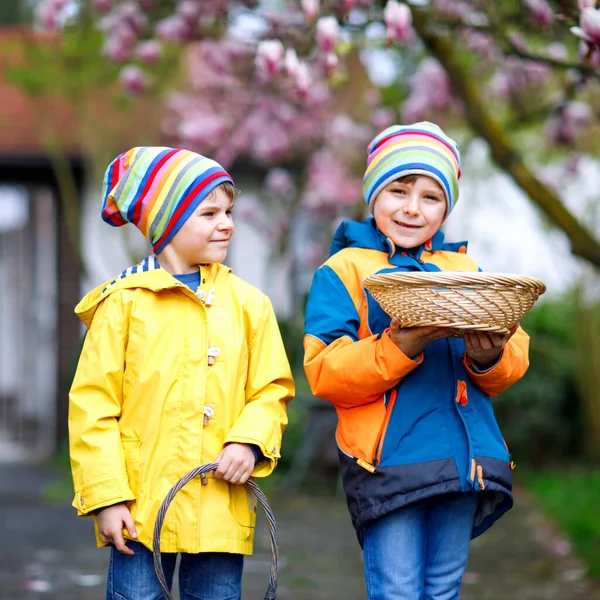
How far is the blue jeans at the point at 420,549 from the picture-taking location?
2.54 metres

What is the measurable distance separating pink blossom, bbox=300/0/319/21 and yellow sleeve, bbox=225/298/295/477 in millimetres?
1478

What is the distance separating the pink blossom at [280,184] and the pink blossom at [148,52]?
220cm

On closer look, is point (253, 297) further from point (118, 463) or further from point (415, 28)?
point (415, 28)

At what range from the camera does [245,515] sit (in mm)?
2564

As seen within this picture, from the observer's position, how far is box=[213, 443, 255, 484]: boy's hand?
2469 millimetres

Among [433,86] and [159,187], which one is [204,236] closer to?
[159,187]

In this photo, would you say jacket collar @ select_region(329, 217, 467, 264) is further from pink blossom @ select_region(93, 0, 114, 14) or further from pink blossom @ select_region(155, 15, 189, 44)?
pink blossom @ select_region(93, 0, 114, 14)

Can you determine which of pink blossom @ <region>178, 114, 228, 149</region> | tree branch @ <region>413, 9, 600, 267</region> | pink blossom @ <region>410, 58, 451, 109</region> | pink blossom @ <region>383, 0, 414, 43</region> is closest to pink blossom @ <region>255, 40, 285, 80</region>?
pink blossom @ <region>383, 0, 414, 43</region>

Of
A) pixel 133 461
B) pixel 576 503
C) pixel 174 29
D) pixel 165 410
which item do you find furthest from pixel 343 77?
pixel 576 503

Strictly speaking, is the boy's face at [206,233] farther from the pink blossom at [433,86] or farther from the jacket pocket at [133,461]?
the pink blossom at [433,86]

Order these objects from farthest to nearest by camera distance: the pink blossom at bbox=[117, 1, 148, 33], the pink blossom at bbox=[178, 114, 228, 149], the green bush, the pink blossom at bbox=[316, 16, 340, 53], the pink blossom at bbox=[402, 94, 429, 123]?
the green bush < the pink blossom at bbox=[178, 114, 228, 149] < the pink blossom at bbox=[402, 94, 429, 123] < the pink blossom at bbox=[117, 1, 148, 33] < the pink blossom at bbox=[316, 16, 340, 53]

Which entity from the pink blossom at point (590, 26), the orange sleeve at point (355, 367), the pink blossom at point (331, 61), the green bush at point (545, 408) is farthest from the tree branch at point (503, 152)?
the green bush at point (545, 408)

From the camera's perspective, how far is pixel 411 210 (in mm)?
→ 2607

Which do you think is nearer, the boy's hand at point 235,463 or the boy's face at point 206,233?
the boy's hand at point 235,463
